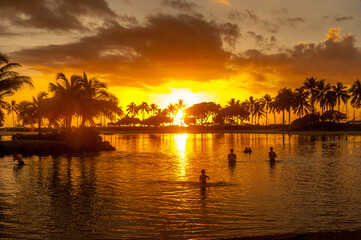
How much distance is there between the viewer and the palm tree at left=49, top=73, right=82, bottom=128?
166 feet

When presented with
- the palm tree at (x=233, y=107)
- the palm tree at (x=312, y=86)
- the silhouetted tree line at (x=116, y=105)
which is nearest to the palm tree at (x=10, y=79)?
the silhouetted tree line at (x=116, y=105)

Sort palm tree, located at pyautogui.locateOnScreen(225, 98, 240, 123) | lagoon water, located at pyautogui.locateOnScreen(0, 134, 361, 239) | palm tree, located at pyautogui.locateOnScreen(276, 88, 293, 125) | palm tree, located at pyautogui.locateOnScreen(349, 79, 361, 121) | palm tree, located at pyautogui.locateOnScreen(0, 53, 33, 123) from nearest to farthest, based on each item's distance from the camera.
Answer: lagoon water, located at pyautogui.locateOnScreen(0, 134, 361, 239)
palm tree, located at pyautogui.locateOnScreen(0, 53, 33, 123)
palm tree, located at pyautogui.locateOnScreen(349, 79, 361, 121)
palm tree, located at pyautogui.locateOnScreen(276, 88, 293, 125)
palm tree, located at pyautogui.locateOnScreen(225, 98, 240, 123)

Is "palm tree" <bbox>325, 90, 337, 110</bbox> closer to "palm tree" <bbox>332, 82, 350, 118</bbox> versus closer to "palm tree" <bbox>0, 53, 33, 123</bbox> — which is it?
"palm tree" <bbox>332, 82, 350, 118</bbox>

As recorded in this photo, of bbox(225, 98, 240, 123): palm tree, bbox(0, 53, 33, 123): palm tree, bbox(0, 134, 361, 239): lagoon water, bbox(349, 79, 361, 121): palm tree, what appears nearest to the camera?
bbox(0, 134, 361, 239): lagoon water

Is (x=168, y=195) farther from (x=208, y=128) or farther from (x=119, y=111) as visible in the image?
(x=208, y=128)

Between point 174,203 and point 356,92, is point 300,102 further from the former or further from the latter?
point 174,203

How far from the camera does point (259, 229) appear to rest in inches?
459

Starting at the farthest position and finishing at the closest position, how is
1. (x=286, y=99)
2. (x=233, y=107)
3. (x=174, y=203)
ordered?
1. (x=233, y=107)
2. (x=286, y=99)
3. (x=174, y=203)

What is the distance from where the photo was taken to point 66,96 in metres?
50.7

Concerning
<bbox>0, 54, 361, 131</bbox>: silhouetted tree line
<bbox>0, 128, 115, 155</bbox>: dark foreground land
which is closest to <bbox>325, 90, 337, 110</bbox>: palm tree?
<bbox>0, 54, 361, 131</bbox>: silhouetted tree line

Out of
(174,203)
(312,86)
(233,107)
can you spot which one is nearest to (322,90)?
(312,86)

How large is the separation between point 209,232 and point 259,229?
1.73 m

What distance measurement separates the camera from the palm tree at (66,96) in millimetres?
50531

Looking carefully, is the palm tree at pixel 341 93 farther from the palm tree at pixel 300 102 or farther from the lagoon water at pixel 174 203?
the lagoon water at pixel 174 203
